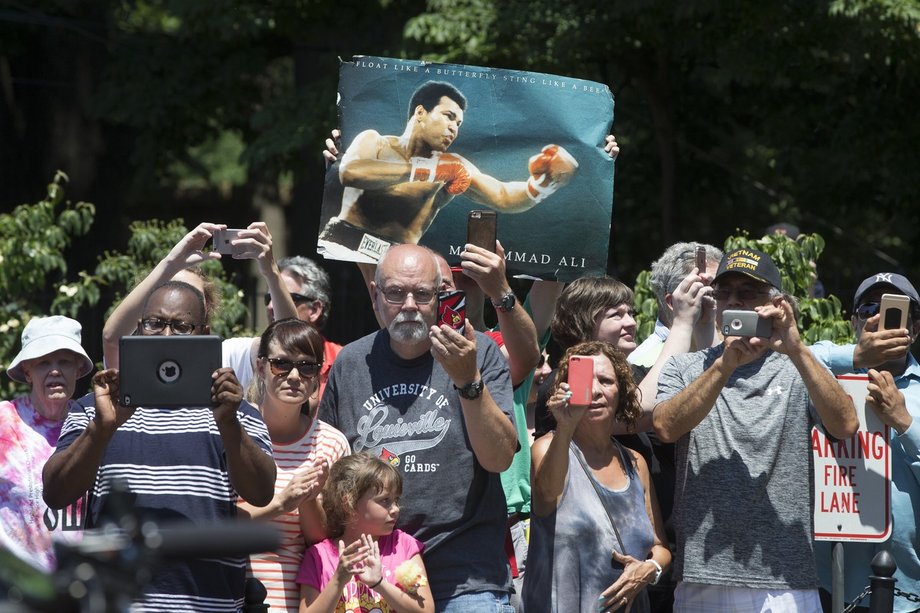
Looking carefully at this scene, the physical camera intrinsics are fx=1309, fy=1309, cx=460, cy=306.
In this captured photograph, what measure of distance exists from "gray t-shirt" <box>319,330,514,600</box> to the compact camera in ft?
2.59

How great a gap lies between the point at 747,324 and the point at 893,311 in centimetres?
69

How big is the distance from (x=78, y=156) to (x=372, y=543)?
11151 mm

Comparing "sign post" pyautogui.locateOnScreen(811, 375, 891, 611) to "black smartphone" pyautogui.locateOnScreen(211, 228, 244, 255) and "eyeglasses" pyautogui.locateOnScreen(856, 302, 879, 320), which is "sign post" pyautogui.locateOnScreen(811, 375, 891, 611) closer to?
"eyeglasses" pyautogui.locateOnScreen(856, 302, 879, 320)

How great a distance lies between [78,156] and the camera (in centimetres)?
1445

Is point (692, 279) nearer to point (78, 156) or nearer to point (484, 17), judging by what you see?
point (484, 17)

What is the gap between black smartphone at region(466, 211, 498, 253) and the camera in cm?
476

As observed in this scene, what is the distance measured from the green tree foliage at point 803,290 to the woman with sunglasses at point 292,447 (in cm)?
269

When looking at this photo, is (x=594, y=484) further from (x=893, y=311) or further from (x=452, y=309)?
(x=893, y=311)

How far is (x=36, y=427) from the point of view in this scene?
4723mm

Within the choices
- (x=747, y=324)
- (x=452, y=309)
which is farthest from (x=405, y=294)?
(x=747, y=324)

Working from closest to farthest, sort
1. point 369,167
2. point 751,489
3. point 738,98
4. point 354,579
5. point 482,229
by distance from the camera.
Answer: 1. point 354,579
2. point 751,489
3. point 482,229
4. point 369,167
5. point 738,98

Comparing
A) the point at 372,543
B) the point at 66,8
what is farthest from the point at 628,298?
the point at 66,8

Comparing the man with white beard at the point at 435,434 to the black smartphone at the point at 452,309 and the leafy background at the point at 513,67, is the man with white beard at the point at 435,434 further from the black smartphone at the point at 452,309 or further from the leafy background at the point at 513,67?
the leafy background at the point at 513,67

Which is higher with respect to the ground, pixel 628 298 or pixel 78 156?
pixel 78 156
